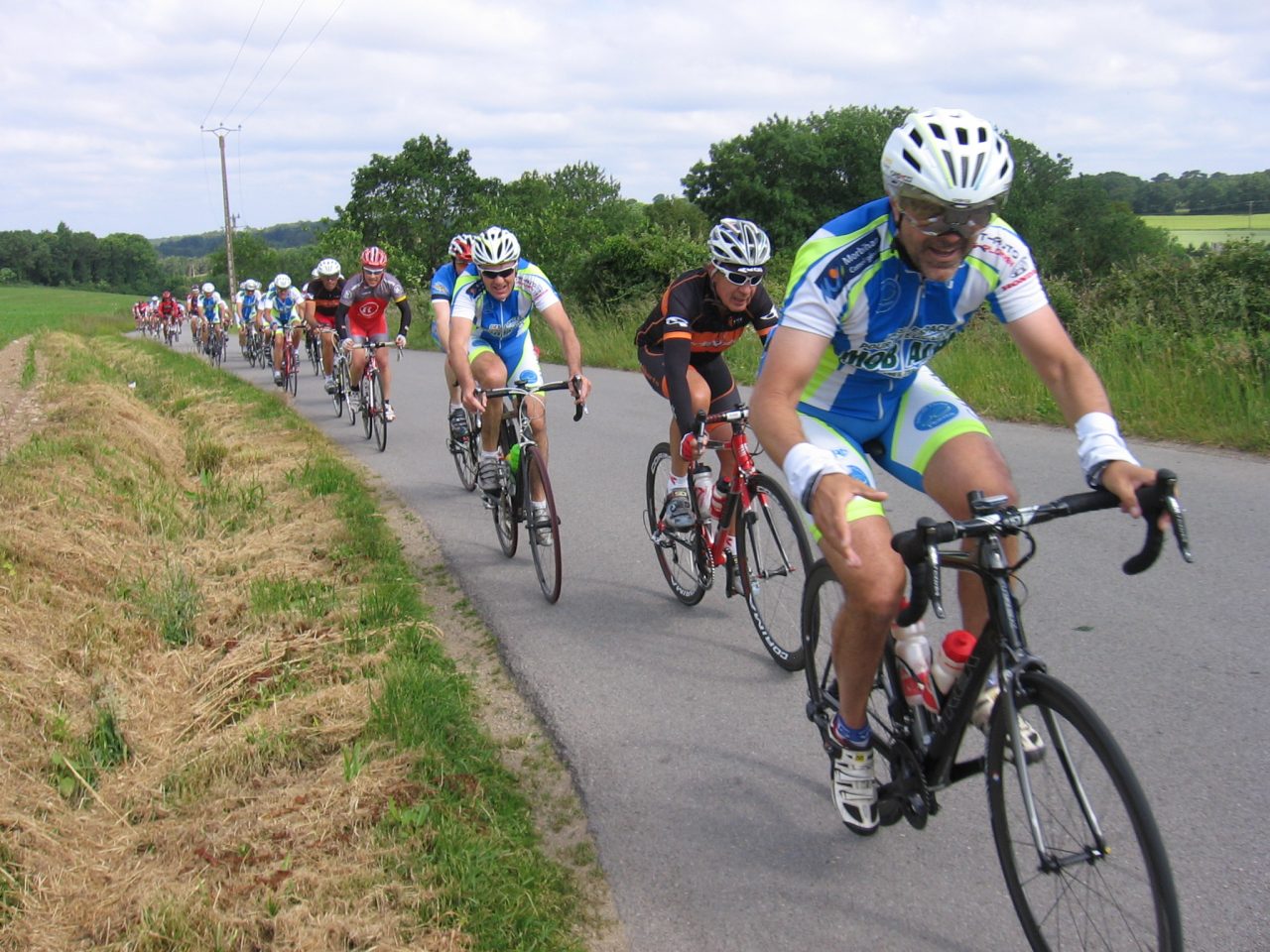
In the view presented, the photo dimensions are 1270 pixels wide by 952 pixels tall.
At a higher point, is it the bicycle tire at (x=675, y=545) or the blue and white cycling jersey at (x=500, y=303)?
the blue and white cycling jersey at (x=500, y=303)

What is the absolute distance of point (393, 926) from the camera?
9.55 feet

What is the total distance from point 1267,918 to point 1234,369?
8.04 meters

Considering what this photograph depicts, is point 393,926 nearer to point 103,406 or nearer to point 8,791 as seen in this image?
point 8,791

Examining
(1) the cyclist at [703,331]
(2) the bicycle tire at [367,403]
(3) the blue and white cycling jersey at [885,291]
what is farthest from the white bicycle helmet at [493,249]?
(2) the bicycle tire at [367,403]

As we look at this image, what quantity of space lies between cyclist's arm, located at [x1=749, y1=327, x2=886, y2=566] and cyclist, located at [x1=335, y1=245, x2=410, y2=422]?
33.2ft

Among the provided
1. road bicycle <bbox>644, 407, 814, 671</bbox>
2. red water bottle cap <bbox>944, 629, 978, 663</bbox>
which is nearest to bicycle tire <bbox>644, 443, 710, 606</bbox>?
road bicycle <bbox>644, 407, 814, 671</bbox>

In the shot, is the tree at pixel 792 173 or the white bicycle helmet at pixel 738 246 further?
the tree at pixel 792 173

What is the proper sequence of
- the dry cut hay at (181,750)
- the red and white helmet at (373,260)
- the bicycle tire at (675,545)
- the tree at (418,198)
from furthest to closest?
1. the tree at (418,198)
2. the red and white helmet at (373,260)
3. the bicycle tire at (675,545)
4. the dry cut hay at (181,750)

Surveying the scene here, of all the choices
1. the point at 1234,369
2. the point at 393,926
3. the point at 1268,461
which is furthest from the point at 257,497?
the point at 1234,369

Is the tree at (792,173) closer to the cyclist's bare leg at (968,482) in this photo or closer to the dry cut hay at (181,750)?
the dry cut hay at (181,750)

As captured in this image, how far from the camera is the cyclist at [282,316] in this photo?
1922 centimetres

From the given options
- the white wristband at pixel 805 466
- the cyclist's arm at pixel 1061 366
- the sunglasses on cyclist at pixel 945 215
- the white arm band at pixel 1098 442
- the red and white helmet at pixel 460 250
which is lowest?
the white wristband at pixel 805 466

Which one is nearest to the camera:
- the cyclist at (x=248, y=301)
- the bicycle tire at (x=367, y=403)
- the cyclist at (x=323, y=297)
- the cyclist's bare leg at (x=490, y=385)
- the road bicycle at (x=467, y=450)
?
the cyclist's bare leg at (x=490, y=385)

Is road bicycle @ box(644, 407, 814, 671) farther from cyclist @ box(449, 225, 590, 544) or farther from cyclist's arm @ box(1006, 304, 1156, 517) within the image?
cyclist's arm @ box(1006, 304, 1156, 517)
